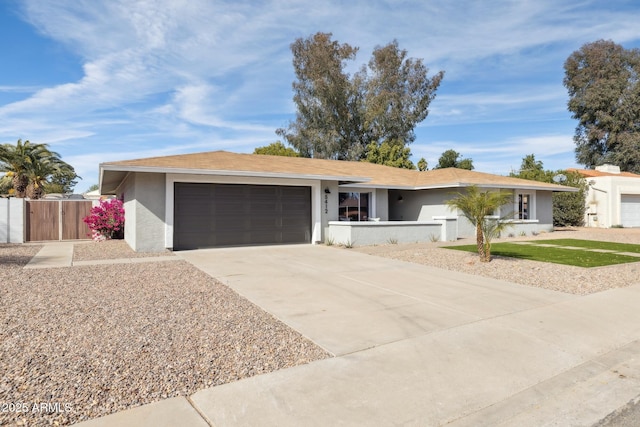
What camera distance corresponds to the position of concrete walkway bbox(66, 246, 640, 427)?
3.13 meters

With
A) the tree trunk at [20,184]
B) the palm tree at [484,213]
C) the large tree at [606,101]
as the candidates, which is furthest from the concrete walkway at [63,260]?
the large tree at [606,101]

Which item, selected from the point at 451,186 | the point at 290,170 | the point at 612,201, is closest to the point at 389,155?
the point at 612,201

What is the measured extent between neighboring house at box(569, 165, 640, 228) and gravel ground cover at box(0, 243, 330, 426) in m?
30.9

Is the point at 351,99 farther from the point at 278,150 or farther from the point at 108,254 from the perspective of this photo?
the point at 108,254

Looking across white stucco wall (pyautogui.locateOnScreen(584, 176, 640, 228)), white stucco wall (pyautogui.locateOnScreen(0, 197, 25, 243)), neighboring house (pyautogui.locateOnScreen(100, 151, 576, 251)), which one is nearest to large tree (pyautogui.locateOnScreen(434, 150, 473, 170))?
white stucco wall (pyautogui.locateOnScreen(584, 176, 640, 228))

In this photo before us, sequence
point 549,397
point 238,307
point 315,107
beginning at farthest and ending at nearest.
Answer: point 315,107 → point 238,307 → point 549,397

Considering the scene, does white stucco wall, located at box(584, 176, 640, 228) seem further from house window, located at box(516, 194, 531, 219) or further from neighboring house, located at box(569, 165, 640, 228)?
house window, located at box(516, 194, 531, 219)

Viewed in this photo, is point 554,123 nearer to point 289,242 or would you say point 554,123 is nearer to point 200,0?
point 289,242

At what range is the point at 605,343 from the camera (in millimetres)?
4863

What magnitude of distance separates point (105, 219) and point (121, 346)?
15.6 m

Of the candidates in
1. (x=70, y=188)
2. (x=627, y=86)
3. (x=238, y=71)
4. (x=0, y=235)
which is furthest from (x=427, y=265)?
(x=70, y=188)

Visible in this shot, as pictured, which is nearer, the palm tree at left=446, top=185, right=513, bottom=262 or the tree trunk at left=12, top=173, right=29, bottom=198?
the palm tree at left=446, top=185, right=513, bottom=262

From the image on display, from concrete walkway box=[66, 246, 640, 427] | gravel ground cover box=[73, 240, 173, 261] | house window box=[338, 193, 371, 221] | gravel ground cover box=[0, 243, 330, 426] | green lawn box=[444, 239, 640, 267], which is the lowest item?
concrete walkway box=[66, 246, 640, 427]

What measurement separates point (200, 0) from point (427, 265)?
11174 mm
